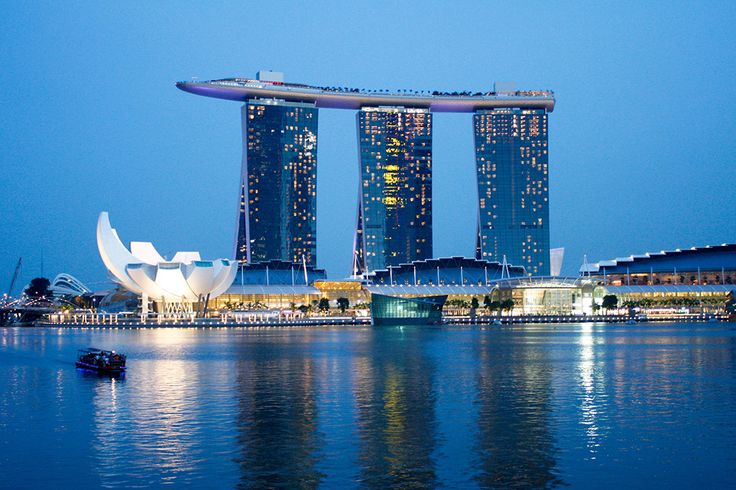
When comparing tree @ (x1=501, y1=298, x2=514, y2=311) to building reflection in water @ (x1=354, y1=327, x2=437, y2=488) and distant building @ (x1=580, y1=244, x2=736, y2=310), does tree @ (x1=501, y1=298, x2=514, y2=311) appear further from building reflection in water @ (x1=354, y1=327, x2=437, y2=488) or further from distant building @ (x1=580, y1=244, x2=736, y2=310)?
building reflection in water @ (x1=354, y1=327, x2=437, y2=488)

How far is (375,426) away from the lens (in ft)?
89.5

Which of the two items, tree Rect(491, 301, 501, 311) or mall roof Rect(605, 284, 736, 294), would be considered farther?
mall roof Rect(605, 284, 736, 294)

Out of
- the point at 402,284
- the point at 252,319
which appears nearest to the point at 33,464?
the point at 252,319

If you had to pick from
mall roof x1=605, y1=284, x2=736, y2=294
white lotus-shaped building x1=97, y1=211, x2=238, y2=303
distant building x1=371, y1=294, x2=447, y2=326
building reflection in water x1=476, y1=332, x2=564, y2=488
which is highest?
white lotus-shaped building x1=97, y1=211, x2=238, y2=303

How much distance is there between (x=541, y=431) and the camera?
26203 mm

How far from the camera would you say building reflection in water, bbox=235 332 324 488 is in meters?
20.6

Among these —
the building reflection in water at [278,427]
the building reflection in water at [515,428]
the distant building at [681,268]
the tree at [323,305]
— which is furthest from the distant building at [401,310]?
the building reflection in water at [278,427]

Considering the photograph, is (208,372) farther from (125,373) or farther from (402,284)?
(402,284)

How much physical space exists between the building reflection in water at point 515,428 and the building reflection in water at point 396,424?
1.46 metres

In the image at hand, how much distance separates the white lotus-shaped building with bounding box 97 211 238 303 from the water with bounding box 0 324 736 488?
91.0m

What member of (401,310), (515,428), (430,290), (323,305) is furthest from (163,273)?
(515,428)

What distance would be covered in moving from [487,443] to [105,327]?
412 feet

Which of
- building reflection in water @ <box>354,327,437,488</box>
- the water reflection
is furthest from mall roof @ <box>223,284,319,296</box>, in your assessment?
building reflection in water @ <box>354,327,437,488</box>

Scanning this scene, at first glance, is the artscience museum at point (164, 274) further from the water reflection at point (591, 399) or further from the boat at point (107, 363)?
the water reflection at point (591, 399)
